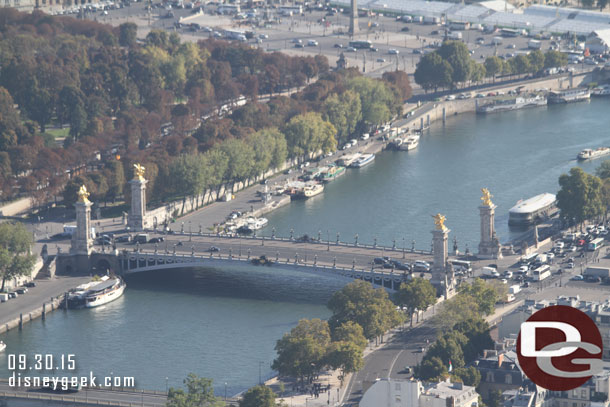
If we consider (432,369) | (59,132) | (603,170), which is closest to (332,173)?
(603,170)

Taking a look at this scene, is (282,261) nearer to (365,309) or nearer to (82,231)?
(82,231)

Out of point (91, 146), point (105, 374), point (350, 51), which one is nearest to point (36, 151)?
point (91, 146)

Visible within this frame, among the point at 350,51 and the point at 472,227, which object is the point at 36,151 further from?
the point at 350,51

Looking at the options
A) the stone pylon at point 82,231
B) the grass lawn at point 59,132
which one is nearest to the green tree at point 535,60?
the grass lawn at point 59,132

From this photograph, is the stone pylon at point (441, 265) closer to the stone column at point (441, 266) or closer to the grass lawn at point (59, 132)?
the stone column at point (441, 266)

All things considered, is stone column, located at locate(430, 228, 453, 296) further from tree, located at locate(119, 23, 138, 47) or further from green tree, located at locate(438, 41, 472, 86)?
tree, located at locate(119, 23, 138, 47)

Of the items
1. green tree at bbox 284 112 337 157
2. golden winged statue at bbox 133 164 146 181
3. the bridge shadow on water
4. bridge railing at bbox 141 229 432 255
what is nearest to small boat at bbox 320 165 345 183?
green tree at bbox 284 112 337 157

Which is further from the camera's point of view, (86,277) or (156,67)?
(156,67)
